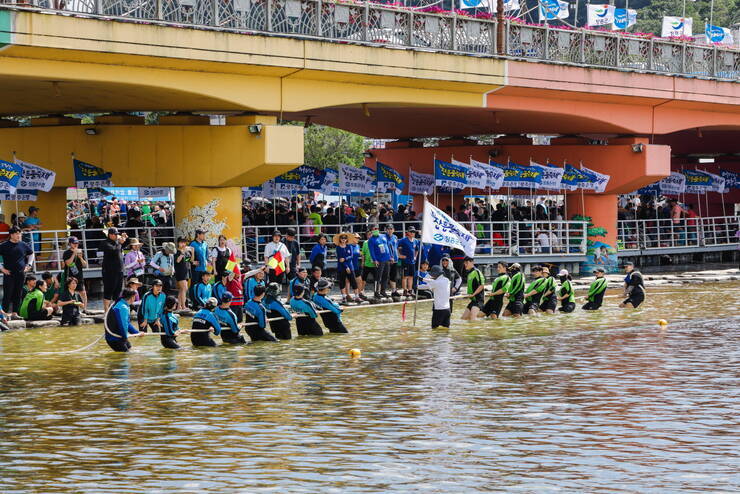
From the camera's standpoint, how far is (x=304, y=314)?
21547 millimetres

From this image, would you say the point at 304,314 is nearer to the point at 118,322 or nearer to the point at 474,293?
the point at 118,322

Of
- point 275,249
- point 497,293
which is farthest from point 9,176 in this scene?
point 497,293

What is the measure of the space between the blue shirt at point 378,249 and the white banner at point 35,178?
688 centimetres

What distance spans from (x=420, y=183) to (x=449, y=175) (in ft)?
13.9

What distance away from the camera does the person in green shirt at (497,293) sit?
24.4m

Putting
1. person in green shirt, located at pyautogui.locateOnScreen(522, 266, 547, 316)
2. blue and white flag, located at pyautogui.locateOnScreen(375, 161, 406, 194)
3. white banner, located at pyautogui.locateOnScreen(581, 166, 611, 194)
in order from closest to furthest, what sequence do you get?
1. person in green shirt, located at pyautogui.locateOnScreen(522, 266, 547, 316)
2. blue and white flag, located at pyautogui.locateOnScreen(375, 161, 406, 194)
3. white banner, located at pyautogui.locateOnScreen(581, 166, 611, 194)

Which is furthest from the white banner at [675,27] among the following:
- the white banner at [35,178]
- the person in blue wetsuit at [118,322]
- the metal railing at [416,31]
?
the person in blue wetsuit at [118,322]

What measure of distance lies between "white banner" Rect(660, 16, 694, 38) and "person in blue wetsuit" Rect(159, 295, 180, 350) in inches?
924

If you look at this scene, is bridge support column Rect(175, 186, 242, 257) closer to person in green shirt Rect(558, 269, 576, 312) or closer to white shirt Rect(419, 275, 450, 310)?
white shirt Rect(419, 275, 450, 310)

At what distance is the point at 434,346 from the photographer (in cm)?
2023

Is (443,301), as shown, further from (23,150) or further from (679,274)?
(679,274)

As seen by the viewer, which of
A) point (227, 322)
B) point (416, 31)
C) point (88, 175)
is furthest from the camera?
point (416, 31)

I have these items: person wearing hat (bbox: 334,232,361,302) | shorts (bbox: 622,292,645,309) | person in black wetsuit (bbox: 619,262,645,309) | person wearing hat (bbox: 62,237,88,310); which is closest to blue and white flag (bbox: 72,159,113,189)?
person wearing hat (bbox: 62,237,88,310)

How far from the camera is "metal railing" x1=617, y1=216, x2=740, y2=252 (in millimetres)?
39969
